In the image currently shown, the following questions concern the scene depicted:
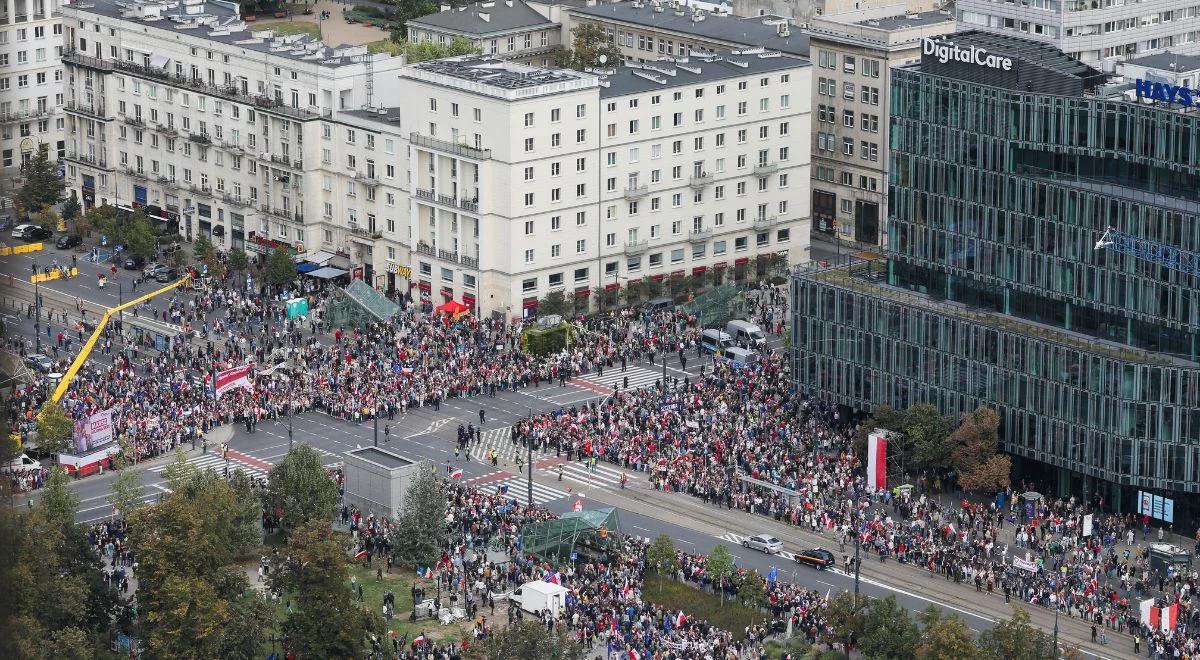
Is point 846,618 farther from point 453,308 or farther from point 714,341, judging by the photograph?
point 453,308

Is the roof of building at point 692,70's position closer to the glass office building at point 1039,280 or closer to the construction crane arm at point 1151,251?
Answer: the glass office building at point 1039,280

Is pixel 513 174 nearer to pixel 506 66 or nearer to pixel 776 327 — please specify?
pixel 506 66

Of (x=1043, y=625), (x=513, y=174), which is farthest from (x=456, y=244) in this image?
(x=1043, y=625)

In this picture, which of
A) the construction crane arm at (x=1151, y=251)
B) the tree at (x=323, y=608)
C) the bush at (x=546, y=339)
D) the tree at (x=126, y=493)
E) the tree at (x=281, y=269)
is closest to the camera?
the tree at (x=323, y=608)

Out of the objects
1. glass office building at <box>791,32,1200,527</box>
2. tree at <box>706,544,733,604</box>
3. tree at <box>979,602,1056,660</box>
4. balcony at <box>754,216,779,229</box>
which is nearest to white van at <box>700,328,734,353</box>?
glass office building at <box>791,32,1200,527</box>

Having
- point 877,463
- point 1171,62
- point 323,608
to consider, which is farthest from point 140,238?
point 1171,62

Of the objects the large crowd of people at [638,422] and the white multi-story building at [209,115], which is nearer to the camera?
the large crowd of people at [638,422]

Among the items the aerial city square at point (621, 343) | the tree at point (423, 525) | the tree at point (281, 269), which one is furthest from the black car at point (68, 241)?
the tree at point (423, 525)
